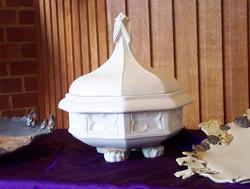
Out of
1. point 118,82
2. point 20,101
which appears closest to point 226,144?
point 118,82

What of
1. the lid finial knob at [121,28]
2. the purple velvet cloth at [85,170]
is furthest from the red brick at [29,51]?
the lid finial knob at [121,28]

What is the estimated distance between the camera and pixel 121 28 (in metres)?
0.87

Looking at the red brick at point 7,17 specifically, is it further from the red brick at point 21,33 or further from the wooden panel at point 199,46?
the wooden panel at point 199,46

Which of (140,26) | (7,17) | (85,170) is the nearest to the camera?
(85,170)

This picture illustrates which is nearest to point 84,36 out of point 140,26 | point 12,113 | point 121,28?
point 12,113

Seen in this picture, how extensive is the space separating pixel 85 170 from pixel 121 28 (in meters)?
0.30

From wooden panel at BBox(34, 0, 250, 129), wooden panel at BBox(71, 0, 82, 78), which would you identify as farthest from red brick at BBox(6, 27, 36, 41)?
wooden panel at BBox(34, 0, 250, 129)

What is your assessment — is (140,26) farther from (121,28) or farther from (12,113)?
(12,113)

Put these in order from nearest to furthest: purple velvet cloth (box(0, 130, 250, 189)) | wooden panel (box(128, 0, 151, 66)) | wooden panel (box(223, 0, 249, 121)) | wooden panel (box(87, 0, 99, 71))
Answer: purple velvet cloth (box(0, 130, 250, 189)), wooden panel (box(223, 0, 249, 121)), wooden panel (box(128, 0, 151, 66)), wooden panel (box(87, 0, 99, 71))

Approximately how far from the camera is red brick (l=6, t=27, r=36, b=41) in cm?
215

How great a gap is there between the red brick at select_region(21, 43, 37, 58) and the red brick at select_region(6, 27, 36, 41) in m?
0.04

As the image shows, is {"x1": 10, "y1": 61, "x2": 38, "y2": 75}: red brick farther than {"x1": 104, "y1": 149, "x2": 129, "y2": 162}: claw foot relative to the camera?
Yes

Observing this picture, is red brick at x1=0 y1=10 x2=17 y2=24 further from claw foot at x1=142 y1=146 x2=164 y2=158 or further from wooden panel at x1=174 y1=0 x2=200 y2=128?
claw foot at x1=142 y1=146 x2=164 y2=158

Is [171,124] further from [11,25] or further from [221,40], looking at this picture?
[11,25]
